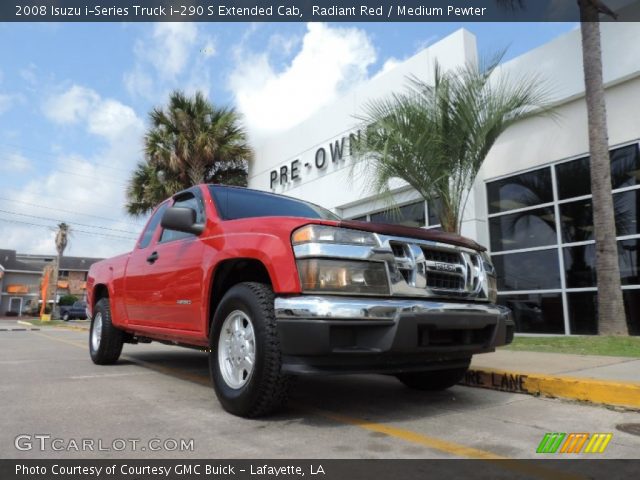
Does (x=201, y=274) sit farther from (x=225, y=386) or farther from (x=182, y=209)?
(x=225, y=386)

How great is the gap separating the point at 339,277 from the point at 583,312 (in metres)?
7.96

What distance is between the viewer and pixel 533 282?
10180 millimetres

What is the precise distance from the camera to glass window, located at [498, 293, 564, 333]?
9.77 meters

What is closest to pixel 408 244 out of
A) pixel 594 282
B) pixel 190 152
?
pixel 594 282

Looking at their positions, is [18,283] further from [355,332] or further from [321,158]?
[355,332]

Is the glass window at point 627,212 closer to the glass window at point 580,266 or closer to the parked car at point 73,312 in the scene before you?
the glass window at point 580,266

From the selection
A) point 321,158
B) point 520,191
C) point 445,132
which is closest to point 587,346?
point 445,132

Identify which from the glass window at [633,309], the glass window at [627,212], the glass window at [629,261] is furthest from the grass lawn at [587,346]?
the glass window at [627,212]

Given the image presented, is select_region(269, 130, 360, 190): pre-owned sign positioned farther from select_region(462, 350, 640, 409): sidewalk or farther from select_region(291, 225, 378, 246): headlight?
select_region(291, 225, 378, 246): headlight

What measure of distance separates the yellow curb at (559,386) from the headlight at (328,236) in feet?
7.51

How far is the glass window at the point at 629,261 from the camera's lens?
8.61 meters

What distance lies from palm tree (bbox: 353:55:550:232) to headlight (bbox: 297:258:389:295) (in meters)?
5.30

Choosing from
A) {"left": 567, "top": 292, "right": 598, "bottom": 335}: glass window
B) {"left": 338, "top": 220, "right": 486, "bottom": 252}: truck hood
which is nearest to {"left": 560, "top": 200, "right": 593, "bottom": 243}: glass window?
{"left": 567, "top": 292, "right": 598, "bottom": 335}: glass window

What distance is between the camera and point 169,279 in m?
4.59
